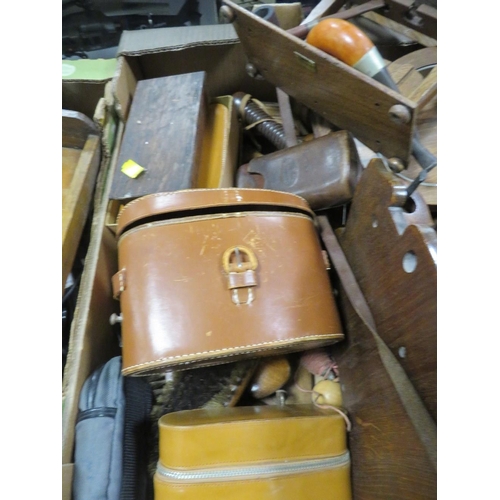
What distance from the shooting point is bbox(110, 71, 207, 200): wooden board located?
3.49ft

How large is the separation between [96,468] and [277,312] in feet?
1.47

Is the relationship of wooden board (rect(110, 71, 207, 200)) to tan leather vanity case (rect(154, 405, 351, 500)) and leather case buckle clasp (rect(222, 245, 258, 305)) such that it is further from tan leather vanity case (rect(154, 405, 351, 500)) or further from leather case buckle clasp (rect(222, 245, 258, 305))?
tan leather vanity case (rect(154, 405, 351, 500))

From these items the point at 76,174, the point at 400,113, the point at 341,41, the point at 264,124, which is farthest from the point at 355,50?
the point at 76,174

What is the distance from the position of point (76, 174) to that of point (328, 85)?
735mm

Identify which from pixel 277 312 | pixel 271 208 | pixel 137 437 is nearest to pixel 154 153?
pixel 271 208

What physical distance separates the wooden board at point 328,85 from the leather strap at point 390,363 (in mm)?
274

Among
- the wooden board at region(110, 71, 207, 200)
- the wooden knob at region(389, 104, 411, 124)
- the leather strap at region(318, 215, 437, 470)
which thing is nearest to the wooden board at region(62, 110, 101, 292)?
the wooden board at region(110, 71, 207, 200)

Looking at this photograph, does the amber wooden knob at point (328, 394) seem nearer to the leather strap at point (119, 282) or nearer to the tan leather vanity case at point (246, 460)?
the tan leather vanity case at point (246, 460)

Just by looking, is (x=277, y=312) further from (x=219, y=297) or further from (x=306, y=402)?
(x=306, y=402)

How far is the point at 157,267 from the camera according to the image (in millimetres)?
824

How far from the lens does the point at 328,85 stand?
1044 millimetres

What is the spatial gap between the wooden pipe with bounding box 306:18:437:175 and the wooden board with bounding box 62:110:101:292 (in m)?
0.71

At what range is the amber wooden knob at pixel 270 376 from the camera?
980 mm
